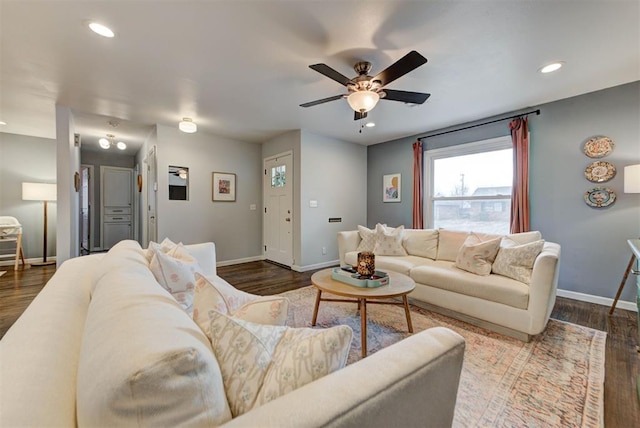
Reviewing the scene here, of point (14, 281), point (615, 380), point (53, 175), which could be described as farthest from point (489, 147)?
point (53, 175)

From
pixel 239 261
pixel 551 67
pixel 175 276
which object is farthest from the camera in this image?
pixel 239 261

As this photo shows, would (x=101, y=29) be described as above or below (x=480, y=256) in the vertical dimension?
above

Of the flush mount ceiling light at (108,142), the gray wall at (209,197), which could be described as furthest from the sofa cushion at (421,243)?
the flush mount ceiling light at (108,142)

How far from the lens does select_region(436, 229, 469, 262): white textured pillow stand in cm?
319

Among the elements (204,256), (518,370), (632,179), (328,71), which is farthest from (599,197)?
(204,256)

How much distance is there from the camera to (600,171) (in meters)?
2.98

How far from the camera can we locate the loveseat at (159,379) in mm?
462

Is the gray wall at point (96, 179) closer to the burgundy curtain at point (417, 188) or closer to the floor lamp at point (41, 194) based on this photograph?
the floor lamp at point (41, 194)

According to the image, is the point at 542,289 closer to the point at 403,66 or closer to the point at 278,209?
the point at 403,66

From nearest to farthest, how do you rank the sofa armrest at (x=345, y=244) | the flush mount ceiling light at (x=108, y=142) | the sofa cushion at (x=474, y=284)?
the sofa cushion at (x=474, y=284), the sofa armrest at (x=345, y=244), the flush mount ceiling light at (x=108, y=142)

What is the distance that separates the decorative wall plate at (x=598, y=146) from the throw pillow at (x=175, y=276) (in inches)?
170

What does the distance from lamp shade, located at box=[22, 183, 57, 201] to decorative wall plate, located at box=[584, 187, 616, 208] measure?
26.9ft

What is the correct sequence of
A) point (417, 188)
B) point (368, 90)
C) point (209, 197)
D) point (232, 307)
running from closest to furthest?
point (232, 307) → point (368, 90) → point (417, 188) → point (209, 197)

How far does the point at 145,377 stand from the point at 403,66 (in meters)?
2.29
